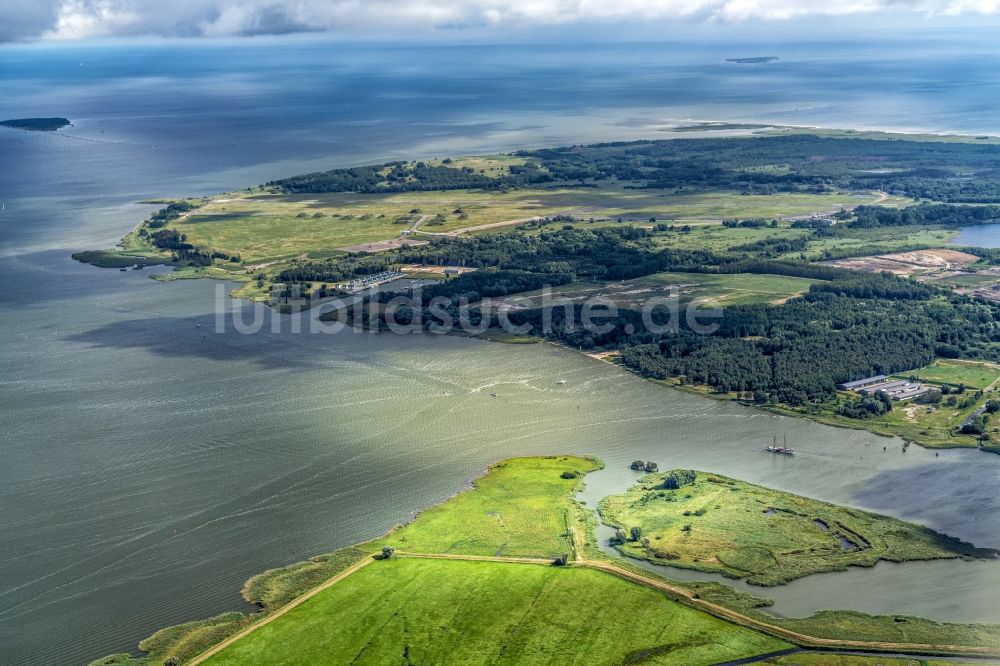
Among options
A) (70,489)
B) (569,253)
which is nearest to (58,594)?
(70,489)

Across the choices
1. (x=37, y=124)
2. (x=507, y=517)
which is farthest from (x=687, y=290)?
(x=37, y=124)

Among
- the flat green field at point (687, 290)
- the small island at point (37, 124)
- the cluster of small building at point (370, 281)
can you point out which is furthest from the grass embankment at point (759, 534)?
the small island at point (37, 124)

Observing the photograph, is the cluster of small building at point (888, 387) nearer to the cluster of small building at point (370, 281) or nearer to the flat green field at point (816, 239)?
Answer: the flat green field at point (816, 239)

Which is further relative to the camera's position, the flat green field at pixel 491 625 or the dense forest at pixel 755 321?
the dense forest at pixel 755 321

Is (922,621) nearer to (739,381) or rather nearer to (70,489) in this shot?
(739,381)

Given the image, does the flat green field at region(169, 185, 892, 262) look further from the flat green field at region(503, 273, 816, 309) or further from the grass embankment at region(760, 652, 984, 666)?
the grass embankment at region(760, 652, 984, 666)

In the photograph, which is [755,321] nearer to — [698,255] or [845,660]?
[698,255]
